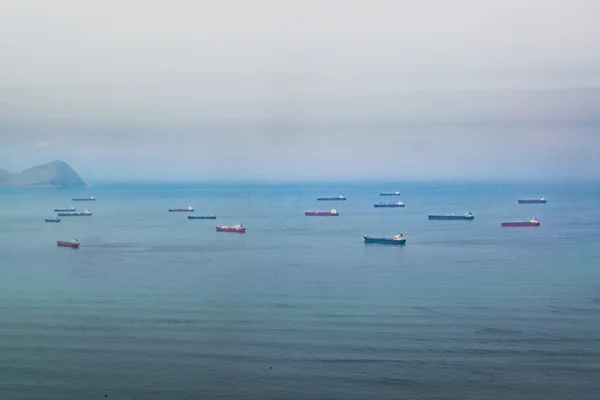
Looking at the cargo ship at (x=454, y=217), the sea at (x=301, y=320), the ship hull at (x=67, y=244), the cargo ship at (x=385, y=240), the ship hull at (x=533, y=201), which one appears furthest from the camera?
the ship hull at (x=533, y=201)

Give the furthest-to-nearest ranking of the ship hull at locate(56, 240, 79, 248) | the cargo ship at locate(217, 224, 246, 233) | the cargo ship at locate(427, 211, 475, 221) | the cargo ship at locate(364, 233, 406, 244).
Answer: the cargo ship at locate(427, 211, 475, 221)
the cargo ship at locate(217, 224, 246, 233)
the cargo ship at locate(364, 233, 406, 244)
the ship hull at locate(56, 240, 79, 248)

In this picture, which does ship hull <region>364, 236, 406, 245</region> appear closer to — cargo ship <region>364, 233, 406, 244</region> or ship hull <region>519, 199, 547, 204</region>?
cargo ship <region>364, 233, 406, 244</region>

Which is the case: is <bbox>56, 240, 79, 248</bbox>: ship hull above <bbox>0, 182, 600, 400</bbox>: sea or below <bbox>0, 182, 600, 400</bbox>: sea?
above

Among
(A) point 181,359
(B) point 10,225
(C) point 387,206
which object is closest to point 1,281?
(A) point 181,359

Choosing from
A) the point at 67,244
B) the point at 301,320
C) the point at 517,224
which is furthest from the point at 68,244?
the point at 517,224

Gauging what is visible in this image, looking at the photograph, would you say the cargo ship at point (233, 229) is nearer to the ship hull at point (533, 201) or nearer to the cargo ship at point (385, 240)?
the cargo ship at point (385, 240)

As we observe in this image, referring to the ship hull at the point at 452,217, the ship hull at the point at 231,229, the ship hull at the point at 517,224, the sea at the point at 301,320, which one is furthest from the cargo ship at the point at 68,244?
the ship hull at the point at 452,217

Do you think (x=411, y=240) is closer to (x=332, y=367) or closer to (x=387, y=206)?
(x=332, y=367)

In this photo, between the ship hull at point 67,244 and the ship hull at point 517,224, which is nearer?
the ship hull at point 67,244

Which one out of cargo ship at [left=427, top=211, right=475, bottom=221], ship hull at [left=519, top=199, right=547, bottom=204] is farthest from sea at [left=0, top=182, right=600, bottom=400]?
ship hull at [left=519, top=199, right=547, bottom=204]
